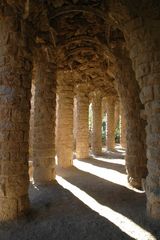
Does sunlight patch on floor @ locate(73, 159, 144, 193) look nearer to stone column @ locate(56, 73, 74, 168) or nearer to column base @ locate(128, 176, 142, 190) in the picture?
column base @ locate(128, 176, 142, 190)

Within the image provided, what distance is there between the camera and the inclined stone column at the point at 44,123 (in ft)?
30.5

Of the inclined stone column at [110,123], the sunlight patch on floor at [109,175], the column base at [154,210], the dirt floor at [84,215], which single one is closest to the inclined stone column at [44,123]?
the dirt floor at [84,215]

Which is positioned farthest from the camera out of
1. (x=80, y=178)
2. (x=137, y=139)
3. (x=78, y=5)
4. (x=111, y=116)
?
(x=111, y=116)

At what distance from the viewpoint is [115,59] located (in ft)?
30.6

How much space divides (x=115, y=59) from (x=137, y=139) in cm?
299

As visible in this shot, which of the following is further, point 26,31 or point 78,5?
point 78,5

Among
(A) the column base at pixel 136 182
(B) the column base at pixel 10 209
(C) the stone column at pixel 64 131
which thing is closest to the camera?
(B) the column base at pixel 10 209

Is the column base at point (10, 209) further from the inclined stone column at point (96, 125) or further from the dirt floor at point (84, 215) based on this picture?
the inclined stone column at point (96, 125)

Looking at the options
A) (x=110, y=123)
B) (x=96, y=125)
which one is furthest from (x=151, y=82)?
(x=110, y=123)

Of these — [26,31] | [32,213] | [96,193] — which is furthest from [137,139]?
[26,31]

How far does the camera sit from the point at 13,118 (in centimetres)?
566

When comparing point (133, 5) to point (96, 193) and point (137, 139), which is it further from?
point (96, 193)

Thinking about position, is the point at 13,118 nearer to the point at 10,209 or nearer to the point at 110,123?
the point at 10,209

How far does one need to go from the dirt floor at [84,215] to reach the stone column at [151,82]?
0.68 m
